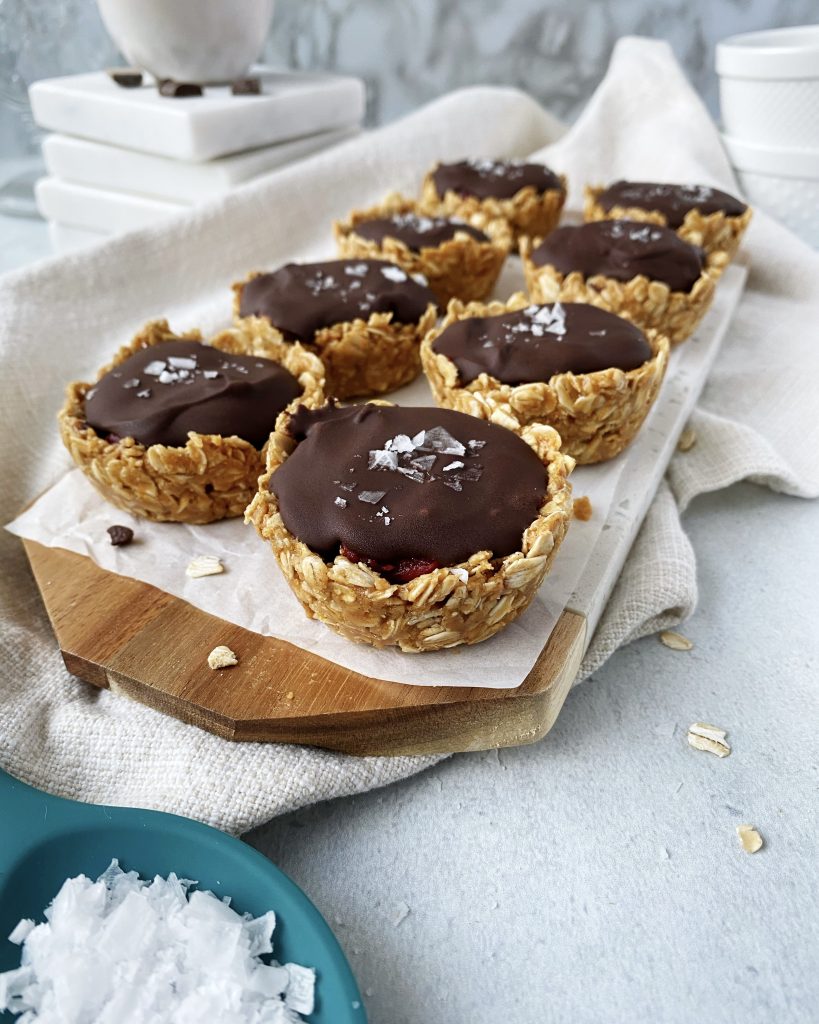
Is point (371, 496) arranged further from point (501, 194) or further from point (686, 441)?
point (501, 194)

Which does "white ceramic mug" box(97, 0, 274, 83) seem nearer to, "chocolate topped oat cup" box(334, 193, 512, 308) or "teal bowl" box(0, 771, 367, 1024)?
"chocolate topped oat cup" box(334, 193, 512, 308)

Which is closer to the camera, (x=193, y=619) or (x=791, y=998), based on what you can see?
(x=791, y=998)

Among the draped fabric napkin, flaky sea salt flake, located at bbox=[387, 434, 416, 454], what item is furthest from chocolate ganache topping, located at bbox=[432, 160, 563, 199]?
flaky sea salt flake, located at bbox=[387, 434, 416, 454]

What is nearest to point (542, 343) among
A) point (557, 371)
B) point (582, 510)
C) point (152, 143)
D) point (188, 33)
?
point (557, 371)

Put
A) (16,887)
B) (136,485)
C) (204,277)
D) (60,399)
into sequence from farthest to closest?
(204,277)
(60,399)
(136,485)
(16,887)

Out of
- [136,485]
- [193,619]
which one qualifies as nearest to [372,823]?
[193,619]

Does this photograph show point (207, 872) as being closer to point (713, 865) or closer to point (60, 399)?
point (713, 865)
